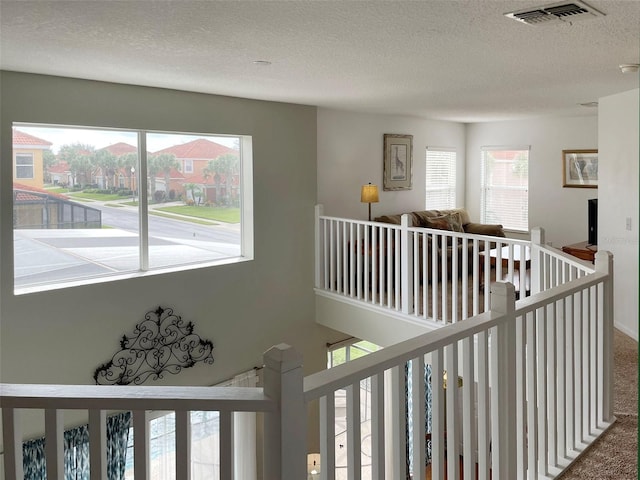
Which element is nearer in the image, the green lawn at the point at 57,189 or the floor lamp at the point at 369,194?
the green lawn at the point at 57,189

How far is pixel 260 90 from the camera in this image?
17.0 feet

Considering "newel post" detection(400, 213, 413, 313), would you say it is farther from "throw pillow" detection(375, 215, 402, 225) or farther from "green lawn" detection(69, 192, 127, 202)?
"green lawn" detection(69, 192, 127, 202)

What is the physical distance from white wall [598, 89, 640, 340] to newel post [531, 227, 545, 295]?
126cm

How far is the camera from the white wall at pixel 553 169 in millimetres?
7793

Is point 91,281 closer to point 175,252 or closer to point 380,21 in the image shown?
point 175,252

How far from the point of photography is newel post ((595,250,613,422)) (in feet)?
9.46

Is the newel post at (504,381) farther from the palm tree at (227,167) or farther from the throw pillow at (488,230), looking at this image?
the throw pillow at (488,230)

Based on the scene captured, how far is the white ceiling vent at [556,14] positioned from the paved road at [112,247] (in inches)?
147

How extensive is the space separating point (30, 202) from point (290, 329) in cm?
309

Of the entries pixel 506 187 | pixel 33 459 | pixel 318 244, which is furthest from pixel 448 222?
pixel 33 459

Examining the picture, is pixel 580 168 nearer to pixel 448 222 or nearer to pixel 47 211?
pixel 448 222

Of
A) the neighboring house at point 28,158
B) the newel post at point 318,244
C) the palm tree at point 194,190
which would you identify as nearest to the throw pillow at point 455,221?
the newel post at point 318,244

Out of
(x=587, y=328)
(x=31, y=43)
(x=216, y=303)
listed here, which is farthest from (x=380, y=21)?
(x=216, y=303)

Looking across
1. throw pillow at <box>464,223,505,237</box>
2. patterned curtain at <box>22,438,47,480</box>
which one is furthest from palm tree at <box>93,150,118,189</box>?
throw pillow at <box>464,223,505,237</box>
